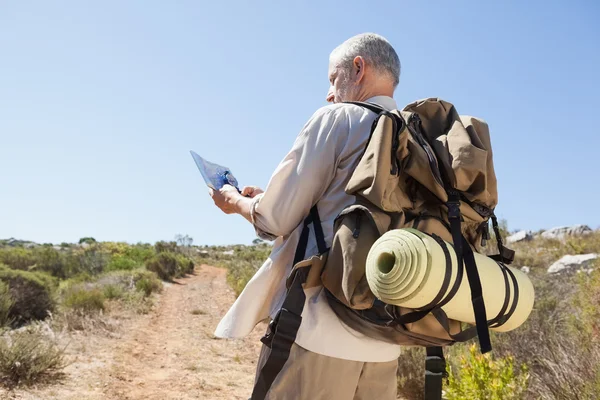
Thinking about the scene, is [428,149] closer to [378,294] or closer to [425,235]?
[425,235]

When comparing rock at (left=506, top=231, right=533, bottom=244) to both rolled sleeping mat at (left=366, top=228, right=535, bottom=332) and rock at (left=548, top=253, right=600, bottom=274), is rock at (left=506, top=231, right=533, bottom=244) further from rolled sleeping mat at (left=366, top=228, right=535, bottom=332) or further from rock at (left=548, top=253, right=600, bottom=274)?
rolled sleeping mat at (left=366, top=228, right=535, bottom=332)

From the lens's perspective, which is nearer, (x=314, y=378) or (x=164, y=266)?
(x=314, y=378)

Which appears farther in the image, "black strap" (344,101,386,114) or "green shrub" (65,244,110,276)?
"green shrub" (65,244,110,276)

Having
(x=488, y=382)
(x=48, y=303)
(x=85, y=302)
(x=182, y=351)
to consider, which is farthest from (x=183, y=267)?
(x=488, y=382)

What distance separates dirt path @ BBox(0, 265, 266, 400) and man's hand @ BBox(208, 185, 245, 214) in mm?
4262

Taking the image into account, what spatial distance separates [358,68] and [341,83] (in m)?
0.10

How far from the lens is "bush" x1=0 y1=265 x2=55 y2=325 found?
9.99 metres

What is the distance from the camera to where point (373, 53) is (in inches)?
87.2

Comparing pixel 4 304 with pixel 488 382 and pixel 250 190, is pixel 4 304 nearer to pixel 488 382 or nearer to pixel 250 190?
pixel 488 382

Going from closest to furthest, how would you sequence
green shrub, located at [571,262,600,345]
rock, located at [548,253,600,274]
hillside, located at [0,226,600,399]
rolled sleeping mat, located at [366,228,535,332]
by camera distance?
1. rolled sleeping mat, located at [366,228,535,332]
2. hillside, located at [0,226,600,399]
3. green shrub, located at [571,262,600,345]
4. rock, located at [548,253,600,274]

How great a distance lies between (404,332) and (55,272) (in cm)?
1978

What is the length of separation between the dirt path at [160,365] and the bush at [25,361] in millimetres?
229

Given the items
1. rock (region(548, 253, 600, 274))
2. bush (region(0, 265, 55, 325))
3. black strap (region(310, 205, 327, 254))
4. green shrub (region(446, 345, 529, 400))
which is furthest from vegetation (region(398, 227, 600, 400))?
bush (region(0, 265, 55, 325))

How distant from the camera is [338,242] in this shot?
5.81ft
